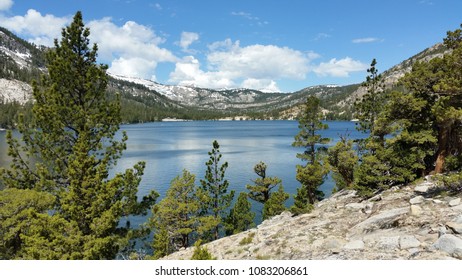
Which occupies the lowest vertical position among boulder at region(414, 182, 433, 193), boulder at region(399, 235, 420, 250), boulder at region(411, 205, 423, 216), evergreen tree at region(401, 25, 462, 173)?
boulder at region(399, 235, 420, 250)

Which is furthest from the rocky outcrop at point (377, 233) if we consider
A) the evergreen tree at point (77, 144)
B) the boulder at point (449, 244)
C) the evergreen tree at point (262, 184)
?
the evergreen tree at point (262, 184)

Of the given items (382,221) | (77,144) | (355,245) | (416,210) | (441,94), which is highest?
(441,94)

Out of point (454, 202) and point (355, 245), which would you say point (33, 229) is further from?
Result: point (454, 202)

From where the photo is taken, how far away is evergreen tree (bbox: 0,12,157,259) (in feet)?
51.5

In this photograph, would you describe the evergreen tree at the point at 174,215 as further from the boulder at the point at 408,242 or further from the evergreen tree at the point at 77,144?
the boulder at the point at 408,242

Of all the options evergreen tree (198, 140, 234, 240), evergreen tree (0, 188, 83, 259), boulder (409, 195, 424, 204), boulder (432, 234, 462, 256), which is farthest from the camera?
evergreen tree (198, 140, 234, 240)

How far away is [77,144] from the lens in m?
16.5

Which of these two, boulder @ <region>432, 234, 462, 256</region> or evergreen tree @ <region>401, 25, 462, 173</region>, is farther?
evergreen tree @ <region>401, 25, 462, 173</region>

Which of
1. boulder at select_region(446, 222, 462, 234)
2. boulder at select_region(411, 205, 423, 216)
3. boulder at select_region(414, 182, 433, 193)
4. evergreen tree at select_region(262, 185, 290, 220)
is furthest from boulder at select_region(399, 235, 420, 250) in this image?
evergreen tree at select_region(262, 185, 290, 220)

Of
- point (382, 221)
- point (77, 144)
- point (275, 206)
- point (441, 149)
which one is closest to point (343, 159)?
point (275, 206)

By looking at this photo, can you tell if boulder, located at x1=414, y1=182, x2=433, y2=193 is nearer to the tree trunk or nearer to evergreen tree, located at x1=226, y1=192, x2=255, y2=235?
the tree trunk

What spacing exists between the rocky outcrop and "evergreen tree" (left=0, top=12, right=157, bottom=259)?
273 inches

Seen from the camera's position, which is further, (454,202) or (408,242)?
(454,202)

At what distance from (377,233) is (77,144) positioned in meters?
15.7
